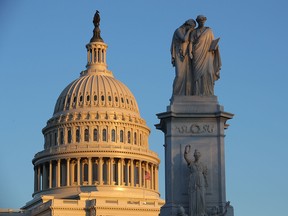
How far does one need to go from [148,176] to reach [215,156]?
135526 millimetres

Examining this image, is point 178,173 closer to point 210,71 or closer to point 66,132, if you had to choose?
point 210,71

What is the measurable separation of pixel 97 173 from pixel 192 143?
133 m

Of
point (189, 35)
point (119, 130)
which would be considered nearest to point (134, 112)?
point (119, 130)

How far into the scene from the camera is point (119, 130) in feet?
589

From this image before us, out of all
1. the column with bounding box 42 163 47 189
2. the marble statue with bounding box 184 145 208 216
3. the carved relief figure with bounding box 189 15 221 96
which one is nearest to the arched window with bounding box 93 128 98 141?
the column with bounding box 42 163 47 189

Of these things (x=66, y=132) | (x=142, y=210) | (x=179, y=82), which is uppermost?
(x=66, y=132)

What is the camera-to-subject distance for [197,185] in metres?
42.7

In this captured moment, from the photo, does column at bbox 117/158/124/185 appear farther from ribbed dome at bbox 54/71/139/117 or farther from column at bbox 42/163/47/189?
column at bbox 42/163/47/189

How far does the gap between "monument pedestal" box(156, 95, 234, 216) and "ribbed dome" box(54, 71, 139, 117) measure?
448 ft

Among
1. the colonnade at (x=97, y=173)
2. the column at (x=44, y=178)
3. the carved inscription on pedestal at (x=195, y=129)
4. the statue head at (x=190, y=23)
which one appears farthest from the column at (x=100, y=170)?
the carved inscription on pedestal at (x=195, y=129)

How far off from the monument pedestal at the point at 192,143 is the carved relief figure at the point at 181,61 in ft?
2.64

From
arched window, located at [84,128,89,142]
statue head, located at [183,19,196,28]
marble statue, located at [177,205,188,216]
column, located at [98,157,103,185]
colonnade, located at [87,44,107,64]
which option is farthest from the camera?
colonnade, located at [87,44,107,64]

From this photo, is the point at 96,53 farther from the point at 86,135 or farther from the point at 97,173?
the point at 97,173

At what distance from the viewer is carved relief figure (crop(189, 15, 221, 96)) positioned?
1748 inches
